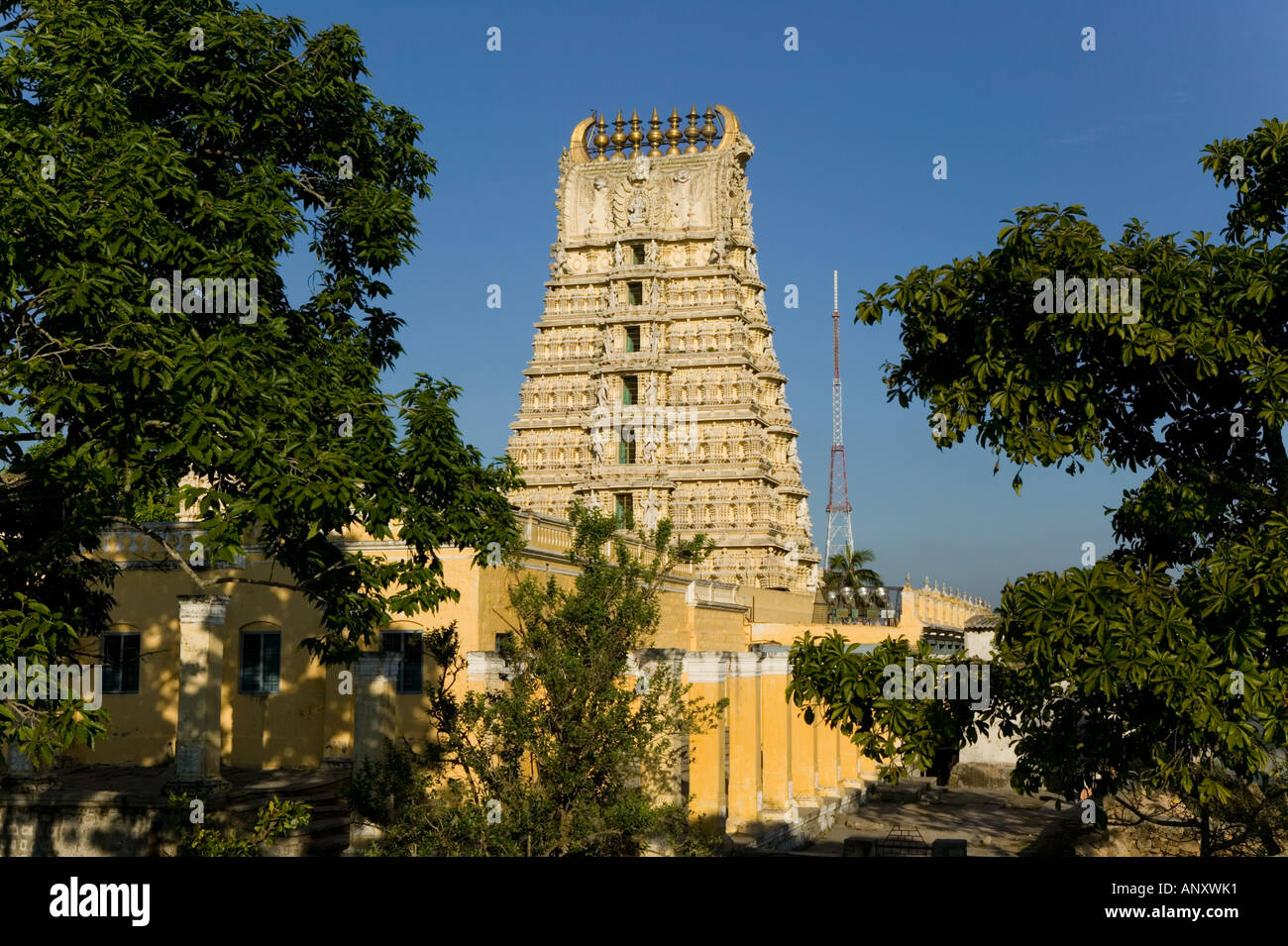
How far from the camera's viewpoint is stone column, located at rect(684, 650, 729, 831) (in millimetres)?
21641

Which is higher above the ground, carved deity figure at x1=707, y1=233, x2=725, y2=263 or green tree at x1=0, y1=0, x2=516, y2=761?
carved deity figure at x1=707, y1=233, x2=725, y2=263

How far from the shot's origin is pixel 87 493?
13.2 metres

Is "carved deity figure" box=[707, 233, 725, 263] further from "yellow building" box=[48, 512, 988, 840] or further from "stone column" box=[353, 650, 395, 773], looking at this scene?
"stone column" box=[353, 650, 395, 773]

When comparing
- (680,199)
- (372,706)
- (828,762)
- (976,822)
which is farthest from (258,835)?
(680,199)

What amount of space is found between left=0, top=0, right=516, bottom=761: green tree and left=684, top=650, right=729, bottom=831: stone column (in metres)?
7.55

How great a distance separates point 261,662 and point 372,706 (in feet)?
14.6

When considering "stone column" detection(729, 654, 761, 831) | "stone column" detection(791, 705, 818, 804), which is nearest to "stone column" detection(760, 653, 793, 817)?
"stone column" detection(729, 654, 761, 831)

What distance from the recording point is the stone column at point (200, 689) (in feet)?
63.8

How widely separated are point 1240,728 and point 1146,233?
4.06 metres

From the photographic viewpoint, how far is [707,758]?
22.0 meters

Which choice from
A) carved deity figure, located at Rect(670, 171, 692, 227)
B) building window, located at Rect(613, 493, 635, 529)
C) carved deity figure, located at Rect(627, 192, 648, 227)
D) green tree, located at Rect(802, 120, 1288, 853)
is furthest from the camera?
carved deity figure, located at Rect(670, 171, 692, 227)

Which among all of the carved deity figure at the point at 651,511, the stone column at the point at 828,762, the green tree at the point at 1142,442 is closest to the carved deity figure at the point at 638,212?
the carved deity figure at the point at 651,511

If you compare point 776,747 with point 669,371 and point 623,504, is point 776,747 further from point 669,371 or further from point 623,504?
point 669,371
